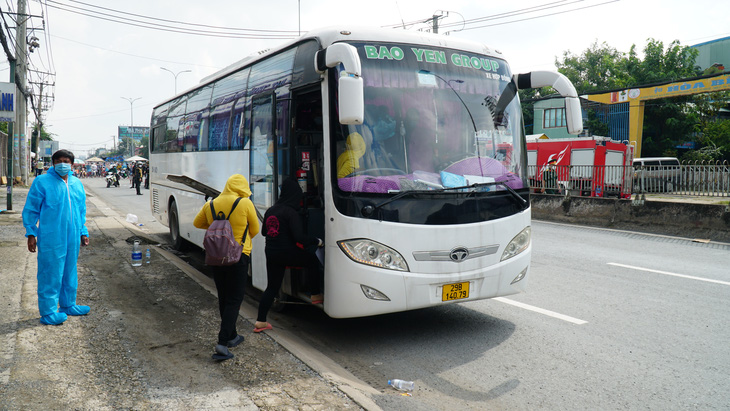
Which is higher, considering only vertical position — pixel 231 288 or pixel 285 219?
pixel 285 219

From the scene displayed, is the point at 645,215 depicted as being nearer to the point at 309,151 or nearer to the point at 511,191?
the point at 511,191

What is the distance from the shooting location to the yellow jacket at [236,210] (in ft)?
15.4

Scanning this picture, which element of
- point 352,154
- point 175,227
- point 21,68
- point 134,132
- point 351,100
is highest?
point 134,132

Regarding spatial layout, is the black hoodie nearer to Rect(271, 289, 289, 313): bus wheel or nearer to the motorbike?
Rect(271, 289, 289, 313): bus wheel

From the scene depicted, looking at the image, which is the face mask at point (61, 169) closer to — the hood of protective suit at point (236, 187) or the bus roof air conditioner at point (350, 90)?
the hood of protective suit at point (236, 187)

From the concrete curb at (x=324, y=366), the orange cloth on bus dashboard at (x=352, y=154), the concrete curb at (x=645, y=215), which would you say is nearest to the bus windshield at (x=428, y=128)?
the orange cloth on bus dashboard at (x=352, y=154)

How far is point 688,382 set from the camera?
4387 millimetres

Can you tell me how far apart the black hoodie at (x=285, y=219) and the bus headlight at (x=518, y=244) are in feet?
6.43

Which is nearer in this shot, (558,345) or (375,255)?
(375,255)

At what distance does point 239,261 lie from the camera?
4.74 metres

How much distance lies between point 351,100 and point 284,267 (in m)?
1.95

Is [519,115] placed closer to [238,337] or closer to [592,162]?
[238,337]

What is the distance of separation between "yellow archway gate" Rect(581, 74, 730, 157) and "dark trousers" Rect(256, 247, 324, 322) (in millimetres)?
24800

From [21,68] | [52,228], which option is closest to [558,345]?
[52,228]
